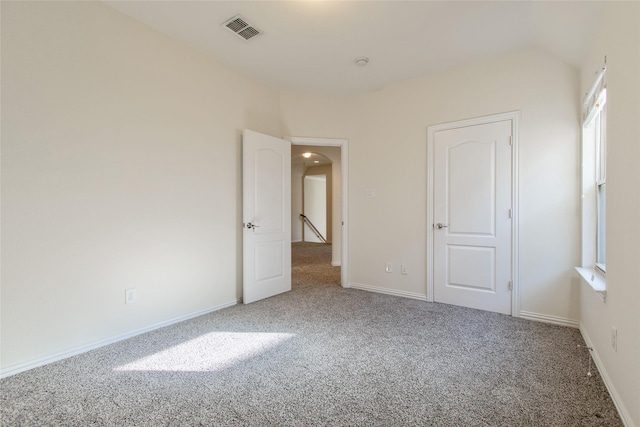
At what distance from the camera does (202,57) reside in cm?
305

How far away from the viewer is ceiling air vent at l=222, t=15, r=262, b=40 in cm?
252

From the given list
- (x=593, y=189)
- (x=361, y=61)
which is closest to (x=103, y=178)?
(x=361, y=61)

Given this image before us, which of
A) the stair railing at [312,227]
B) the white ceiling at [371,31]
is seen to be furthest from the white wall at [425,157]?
the stair railing at [312,227]

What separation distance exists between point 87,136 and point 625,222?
133 inches

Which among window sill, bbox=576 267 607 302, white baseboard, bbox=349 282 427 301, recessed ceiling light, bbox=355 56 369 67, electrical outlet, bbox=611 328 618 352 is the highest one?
recessed ceiling light, bbox=355 56 369 67

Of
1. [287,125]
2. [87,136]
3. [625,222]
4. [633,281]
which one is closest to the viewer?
[633,281]

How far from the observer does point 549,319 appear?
9.16ft

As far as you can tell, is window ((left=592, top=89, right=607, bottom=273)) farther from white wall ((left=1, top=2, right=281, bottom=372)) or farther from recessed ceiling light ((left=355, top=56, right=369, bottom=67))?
white wall ((left=1, top=2, right=281, bottom=372))

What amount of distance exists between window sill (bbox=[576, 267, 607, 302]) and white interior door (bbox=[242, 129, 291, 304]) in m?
2.91

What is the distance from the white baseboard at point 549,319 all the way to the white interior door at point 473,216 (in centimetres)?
15

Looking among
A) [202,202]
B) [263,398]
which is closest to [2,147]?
[202,202]

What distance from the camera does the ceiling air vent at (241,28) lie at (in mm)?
2521

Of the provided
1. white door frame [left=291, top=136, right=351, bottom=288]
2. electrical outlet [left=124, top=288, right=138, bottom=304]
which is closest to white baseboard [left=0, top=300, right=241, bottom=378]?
electrical outlet [left=124, top=288, right=138, bottom=304]

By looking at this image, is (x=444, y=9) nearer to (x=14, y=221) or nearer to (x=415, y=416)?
(x=415, y=416)
